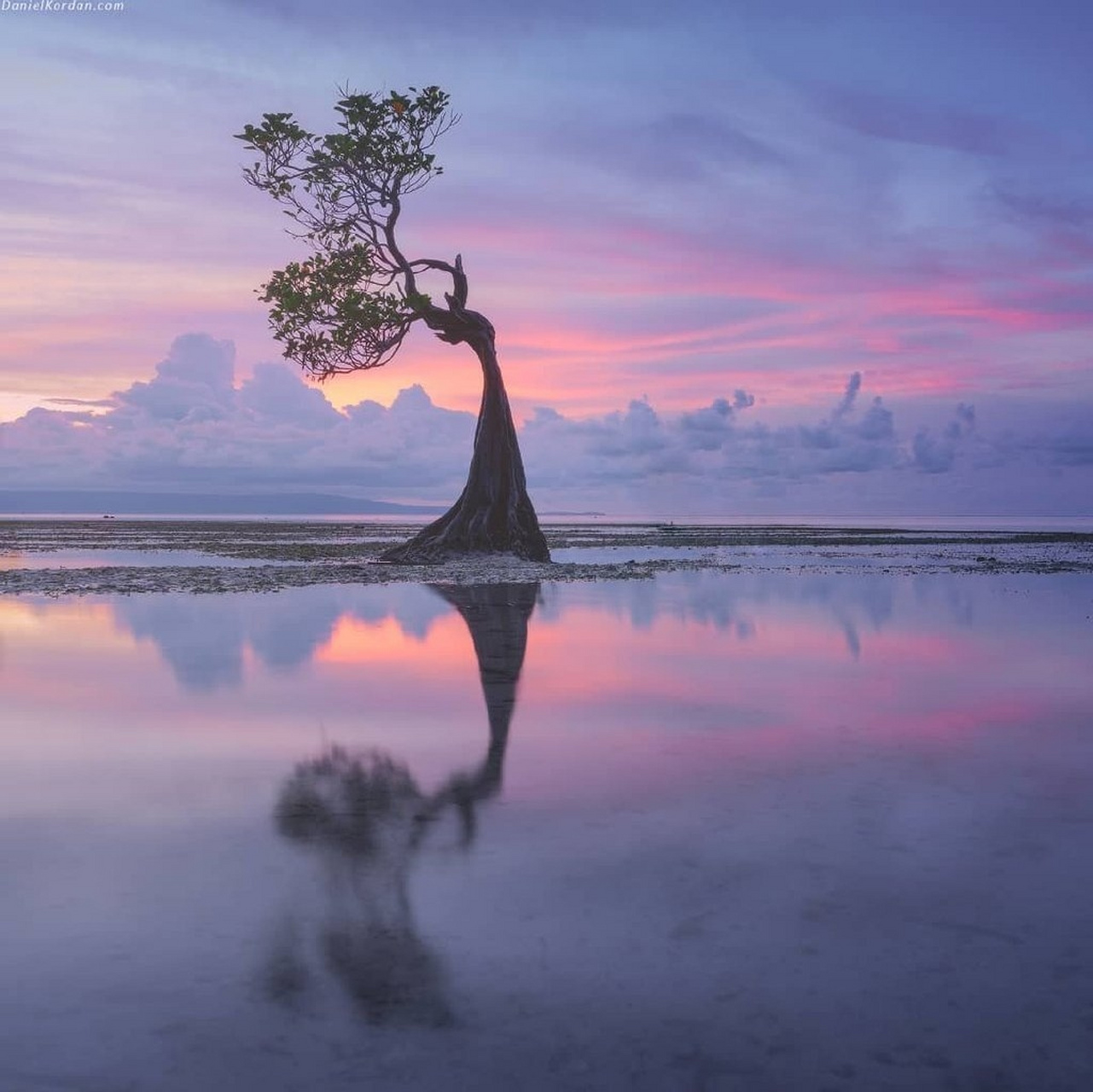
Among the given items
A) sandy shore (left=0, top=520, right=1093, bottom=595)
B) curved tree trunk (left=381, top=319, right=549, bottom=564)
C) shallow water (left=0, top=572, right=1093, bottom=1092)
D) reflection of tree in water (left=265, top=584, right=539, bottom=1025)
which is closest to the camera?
shallow water (left=0, top=572, right=1093, bottom=1092)

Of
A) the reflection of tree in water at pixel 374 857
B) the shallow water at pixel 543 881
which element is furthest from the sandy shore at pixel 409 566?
the reflection of tree in water at pixel 374 857

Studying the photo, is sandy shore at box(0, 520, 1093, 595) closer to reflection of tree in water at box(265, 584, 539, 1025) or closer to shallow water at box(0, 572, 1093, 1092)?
shallow water at box(0, 572, 1093, 1092)

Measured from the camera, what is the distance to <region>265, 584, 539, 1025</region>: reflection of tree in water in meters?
4.67

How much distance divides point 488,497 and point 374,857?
33.9 metres

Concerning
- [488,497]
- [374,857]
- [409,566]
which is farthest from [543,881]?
[488,497]

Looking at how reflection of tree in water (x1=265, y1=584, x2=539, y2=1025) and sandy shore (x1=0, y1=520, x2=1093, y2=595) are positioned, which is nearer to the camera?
reflection of tree in water (x1=265, y1=584, x2=539, y2=1025)

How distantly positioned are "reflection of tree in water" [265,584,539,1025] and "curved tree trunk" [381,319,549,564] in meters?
28.0

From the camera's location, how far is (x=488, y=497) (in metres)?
40.1

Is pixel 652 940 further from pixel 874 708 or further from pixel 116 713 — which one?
pixel 116 713

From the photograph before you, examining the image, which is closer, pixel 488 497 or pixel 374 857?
pixel 374 857

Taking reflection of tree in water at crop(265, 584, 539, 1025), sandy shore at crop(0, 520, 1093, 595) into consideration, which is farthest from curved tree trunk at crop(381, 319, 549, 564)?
reflection of tree in water at crop(265, 584, 539, 1025)

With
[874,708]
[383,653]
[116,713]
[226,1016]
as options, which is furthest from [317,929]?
[383,653]

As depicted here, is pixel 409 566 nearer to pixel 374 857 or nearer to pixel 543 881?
pixel 374 857

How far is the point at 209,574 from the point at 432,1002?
31147mm
